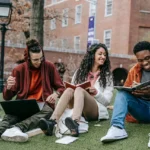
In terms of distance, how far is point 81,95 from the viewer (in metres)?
4.19

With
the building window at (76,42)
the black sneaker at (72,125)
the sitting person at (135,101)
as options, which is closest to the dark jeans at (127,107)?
the sitting person at (135,101)

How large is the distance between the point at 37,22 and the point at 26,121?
607 cm

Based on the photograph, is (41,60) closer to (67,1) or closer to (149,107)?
(149,107)

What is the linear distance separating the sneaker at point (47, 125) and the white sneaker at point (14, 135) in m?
0.21

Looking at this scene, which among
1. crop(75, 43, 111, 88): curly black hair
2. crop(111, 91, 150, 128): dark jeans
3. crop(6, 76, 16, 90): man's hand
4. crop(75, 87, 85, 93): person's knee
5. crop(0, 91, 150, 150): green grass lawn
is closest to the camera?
crop(0, 91, 150, 150): green grass lawn

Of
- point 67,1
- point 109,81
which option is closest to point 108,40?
point 67,1

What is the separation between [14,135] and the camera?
392 cm

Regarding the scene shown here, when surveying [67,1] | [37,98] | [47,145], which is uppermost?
[67,1]

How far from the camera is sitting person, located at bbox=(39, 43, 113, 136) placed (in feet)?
13.3

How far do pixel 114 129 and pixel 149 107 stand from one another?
22.9 inches

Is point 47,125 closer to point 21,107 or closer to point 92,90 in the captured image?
point 21,107

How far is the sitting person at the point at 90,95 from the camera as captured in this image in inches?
160

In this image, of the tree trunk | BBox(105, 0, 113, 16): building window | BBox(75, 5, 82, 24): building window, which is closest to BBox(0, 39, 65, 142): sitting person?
the tree trunk

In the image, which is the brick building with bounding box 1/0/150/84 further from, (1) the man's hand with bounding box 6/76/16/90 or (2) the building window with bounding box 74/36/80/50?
(1) the man's hand with bounding box 6/76/16/90
